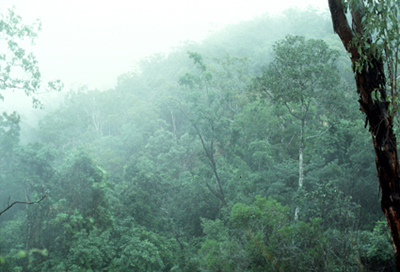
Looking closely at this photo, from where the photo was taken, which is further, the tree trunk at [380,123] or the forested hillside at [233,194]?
the forested hillside at [233,194]

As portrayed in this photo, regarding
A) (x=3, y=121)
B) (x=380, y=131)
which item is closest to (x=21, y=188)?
(x=3, y=121)

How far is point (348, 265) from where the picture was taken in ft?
18.4

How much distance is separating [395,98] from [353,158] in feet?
35.3

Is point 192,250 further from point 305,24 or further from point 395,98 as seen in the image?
point 305,24

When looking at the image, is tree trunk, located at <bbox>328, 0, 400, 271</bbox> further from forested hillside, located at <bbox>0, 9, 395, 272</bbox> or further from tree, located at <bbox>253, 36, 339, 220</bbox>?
tree, located at <bbox>253, 36, 339, 220</bbox>

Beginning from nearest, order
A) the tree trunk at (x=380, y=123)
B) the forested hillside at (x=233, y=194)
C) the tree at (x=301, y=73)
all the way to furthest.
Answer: the tree trunk at (x=380, y=123)
the forested hillside at (x=233, y=194)
the tree at (x=301, y=73)

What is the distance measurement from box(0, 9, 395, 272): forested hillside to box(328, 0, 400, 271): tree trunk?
307cm

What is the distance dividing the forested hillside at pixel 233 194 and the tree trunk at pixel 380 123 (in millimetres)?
3071

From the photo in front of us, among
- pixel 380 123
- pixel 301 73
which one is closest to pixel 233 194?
pixel 301 73

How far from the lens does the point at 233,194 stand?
47.2 ft

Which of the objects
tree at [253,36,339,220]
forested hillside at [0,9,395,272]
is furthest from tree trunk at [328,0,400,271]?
tree at [253,36,339,220]

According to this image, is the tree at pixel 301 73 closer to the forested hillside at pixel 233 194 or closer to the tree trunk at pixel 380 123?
the forested hillside at pixel 233 194

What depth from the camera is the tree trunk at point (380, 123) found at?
9.30ft

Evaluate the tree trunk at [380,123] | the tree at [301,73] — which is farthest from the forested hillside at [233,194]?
the tree trunk at [380,123]
